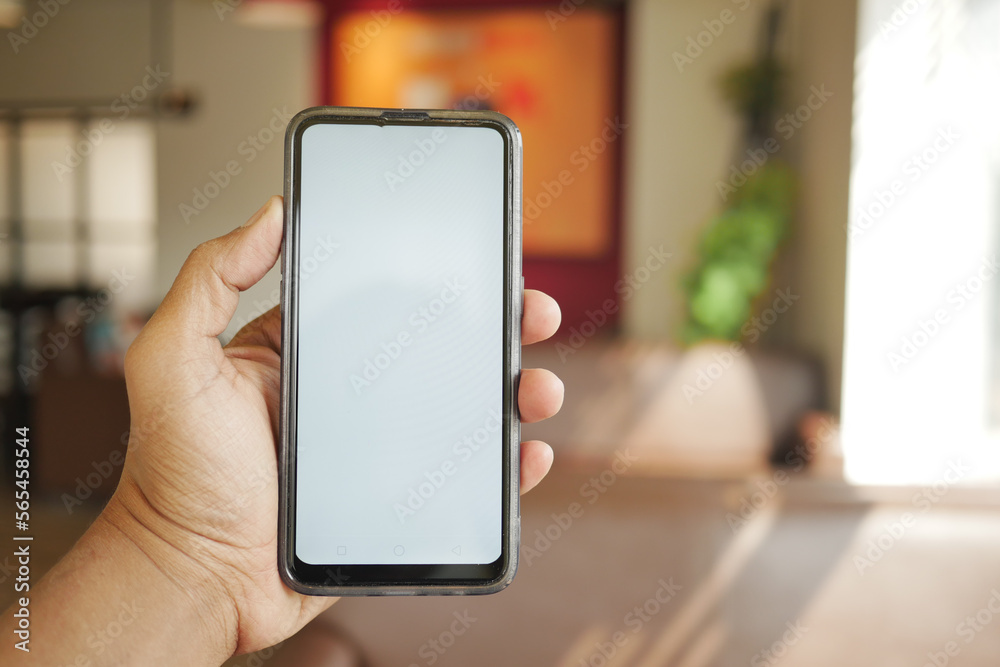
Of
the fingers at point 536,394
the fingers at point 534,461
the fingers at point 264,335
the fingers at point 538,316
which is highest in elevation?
the fingers at point 538,316

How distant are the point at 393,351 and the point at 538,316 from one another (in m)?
0.17

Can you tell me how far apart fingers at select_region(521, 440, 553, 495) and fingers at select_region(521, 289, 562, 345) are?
13 cm

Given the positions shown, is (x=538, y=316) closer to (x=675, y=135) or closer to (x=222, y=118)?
(x=675, y=135)

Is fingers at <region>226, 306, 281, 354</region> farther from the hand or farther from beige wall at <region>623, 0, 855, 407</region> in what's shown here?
beige wall at <region>623, 0, 855, 407</region>

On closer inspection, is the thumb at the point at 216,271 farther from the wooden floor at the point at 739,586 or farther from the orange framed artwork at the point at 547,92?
the orange framed artwork at the point at 547,92

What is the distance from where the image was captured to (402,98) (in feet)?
13.8

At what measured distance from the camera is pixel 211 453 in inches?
29.0

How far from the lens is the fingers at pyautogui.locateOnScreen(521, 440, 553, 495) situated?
2.63 feet

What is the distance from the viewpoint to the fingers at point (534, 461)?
2.63ft

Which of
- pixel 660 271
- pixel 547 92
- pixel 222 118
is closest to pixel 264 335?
pixel 660 271

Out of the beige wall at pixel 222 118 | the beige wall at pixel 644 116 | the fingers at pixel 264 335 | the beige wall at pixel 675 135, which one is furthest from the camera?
the beige wall at pixel 222 118

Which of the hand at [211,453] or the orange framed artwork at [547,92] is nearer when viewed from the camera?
the hand at [211,453]

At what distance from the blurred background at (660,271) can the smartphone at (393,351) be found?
0.39m

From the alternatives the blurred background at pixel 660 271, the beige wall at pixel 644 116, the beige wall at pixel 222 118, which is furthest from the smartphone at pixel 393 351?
the beige wall at pixel 222 118
